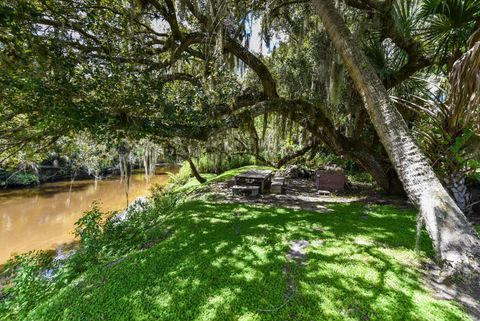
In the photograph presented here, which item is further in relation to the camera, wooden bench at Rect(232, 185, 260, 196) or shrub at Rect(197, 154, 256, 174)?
shrub at Rect(197, 154, 256, 174)

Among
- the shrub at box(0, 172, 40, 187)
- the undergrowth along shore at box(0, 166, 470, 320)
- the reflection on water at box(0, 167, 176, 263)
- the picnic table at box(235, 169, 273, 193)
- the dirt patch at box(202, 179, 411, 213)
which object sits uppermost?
the picnic table at box(235, 169, 273, 193)

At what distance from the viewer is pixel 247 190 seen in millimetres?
6438

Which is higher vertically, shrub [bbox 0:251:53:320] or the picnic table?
the picnic table

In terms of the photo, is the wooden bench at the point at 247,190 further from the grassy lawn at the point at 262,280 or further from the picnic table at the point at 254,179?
the grassy lawn at the point at 262,280

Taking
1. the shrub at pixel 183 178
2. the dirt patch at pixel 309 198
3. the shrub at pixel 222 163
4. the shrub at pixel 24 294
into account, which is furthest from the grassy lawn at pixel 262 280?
the shrub at pixel 222 163

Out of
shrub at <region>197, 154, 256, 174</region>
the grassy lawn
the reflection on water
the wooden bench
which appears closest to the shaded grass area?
the grassy lawn

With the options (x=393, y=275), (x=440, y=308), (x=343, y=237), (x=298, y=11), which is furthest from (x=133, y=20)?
(x=440, y=308)

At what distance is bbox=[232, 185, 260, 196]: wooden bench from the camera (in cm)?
636

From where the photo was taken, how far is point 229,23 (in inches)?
195

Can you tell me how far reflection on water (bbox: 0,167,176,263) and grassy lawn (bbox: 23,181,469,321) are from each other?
3.26m

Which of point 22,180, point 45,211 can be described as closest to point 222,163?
point 45,211

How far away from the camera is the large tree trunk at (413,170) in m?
2.34

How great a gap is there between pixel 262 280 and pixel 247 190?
4008 millimetres

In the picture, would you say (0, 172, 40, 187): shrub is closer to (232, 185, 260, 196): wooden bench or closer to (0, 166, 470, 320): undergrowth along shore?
(0, 166, 470, 320): undergrowth along shore
